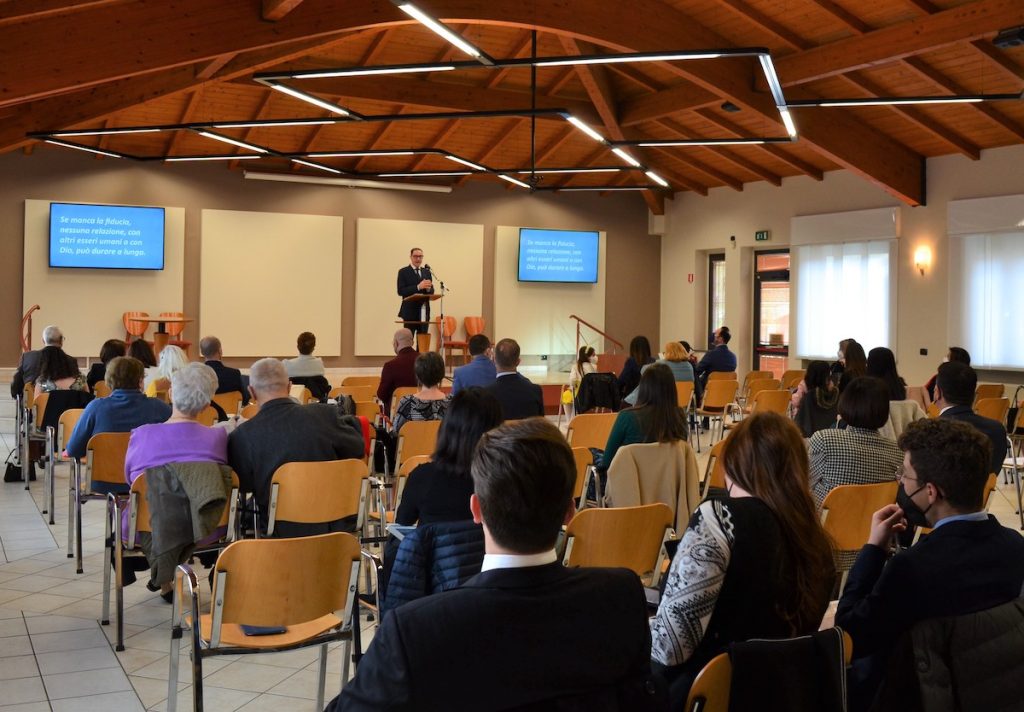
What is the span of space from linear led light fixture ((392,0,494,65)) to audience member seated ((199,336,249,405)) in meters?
2.93

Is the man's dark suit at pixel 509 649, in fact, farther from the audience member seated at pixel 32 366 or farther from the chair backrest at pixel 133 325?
the chair backrest at pixel 133 325

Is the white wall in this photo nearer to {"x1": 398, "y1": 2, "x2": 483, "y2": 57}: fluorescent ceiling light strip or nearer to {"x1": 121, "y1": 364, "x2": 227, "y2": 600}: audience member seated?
{"x1": 398, "y1": 2, "x2": 483, "y2": 57}: fluorescent ceiling light strip

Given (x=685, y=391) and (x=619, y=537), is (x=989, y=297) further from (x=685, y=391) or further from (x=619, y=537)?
(x=619, y=537)

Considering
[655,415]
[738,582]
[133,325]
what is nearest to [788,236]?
[133,325]

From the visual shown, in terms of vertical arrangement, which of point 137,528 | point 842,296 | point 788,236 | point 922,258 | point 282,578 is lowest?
point 137,528

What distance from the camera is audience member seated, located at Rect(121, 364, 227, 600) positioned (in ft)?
14.4

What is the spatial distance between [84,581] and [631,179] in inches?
575

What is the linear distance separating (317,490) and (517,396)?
94.6 inches

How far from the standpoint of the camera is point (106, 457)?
5156 millimetres

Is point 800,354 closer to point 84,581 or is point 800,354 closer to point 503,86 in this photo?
point 503,86

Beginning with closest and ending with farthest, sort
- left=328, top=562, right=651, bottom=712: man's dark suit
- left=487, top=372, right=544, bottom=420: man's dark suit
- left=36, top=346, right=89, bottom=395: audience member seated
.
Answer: left=328, top=562, right=651, bottom=712: man's dark suit, left=487, top=372, right=544, bottom=420: man's dark suit, left=36, top=346, right=89, bottom=395: audience member seated

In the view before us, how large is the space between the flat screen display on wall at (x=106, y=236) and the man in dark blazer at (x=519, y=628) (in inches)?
583

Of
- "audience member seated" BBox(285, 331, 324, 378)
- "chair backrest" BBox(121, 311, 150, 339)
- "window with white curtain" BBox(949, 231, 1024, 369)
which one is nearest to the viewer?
"audience member seated" BBox(285, 331, 324, 378)

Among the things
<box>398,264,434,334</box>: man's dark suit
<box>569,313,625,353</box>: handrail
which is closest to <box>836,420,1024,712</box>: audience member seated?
<box>398,264,434,334</box>: man's dark suit
